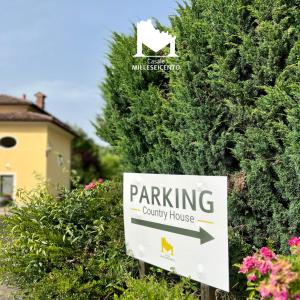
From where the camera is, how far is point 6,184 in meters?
22.4

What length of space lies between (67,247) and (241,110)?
95.6 inches

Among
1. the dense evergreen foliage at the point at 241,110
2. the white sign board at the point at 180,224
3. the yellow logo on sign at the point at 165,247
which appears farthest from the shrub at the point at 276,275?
the dense evergreen foliage at the point at 241,110

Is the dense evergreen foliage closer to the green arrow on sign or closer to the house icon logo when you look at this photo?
the house icon logo

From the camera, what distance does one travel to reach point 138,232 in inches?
152

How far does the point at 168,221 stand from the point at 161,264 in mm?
448

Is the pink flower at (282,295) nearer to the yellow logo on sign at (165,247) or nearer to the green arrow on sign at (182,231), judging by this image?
the green arrow on sign at (182,231)

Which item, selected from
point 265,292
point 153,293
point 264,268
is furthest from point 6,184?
point 265,292

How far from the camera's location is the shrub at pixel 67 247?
375cm

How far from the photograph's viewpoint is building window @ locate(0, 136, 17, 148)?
22031 mm

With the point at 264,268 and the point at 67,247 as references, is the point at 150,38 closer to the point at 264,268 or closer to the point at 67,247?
the point at 67,247

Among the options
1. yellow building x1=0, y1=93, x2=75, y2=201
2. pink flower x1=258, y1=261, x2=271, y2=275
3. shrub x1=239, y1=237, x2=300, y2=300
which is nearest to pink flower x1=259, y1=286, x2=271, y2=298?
shrub x1=239, y1=237, x2=300, y2=300

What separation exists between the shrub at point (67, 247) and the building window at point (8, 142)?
60.3 feet

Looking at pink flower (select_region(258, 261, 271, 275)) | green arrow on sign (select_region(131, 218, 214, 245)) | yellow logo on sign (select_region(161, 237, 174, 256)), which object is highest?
green arrow on sign (select_region(131, 218, 214, 245))

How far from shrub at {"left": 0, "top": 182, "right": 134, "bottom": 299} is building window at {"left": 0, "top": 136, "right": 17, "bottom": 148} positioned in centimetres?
1837
